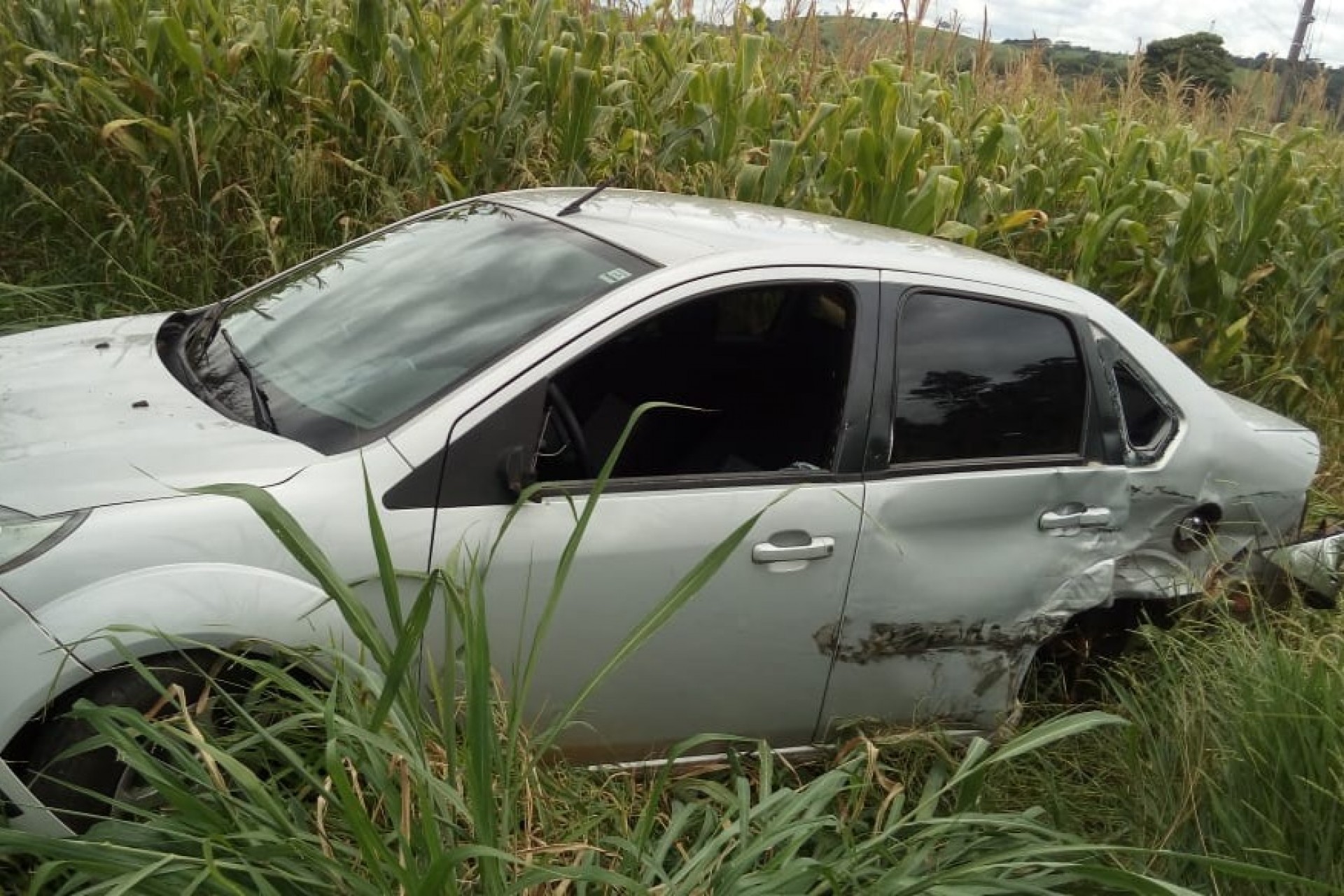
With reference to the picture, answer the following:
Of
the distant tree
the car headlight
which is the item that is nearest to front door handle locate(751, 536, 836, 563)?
the car headlight

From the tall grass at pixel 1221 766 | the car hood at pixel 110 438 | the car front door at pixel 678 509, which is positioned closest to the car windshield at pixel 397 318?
the car hood at pixel 110 438

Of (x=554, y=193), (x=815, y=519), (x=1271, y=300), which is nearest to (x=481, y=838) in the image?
(x=815, y=519)

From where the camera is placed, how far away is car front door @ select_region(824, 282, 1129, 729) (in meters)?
3.47

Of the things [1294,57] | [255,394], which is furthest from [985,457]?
[1294,57]

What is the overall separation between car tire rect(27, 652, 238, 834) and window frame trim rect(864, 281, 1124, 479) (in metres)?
1.72

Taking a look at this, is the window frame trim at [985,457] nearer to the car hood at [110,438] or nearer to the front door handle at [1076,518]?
the front door handle at [1076,518]

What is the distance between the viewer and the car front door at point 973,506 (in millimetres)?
3467

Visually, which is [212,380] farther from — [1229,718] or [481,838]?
[1229,718]

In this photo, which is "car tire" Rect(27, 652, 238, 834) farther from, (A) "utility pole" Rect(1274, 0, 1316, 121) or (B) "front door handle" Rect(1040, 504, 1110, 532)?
(A) "utility pole" Rect(1274, 0, 1316, 121)

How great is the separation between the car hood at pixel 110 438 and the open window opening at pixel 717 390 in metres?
0.68

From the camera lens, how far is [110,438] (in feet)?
9.71

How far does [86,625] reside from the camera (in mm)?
2588

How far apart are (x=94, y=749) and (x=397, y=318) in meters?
1.38

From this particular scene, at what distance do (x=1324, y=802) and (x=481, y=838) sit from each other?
6.24ft
